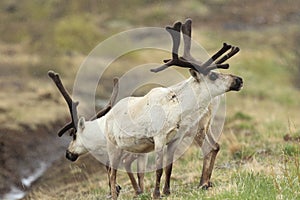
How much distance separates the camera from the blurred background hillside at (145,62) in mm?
12508

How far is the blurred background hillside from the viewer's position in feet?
41.0

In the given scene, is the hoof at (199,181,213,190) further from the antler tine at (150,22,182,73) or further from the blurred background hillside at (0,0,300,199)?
the antler tine at (150,22,182,73)

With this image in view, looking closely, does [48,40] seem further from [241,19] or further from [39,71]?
[241,19]

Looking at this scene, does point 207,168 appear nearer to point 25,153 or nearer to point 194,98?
point 194,98

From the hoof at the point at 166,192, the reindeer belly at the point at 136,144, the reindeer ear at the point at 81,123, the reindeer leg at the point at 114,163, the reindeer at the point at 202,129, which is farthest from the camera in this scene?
the reindeer ear at the point at 81,123

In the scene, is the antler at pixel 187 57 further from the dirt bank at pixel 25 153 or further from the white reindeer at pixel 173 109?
the dirt bank at pixel 25 153

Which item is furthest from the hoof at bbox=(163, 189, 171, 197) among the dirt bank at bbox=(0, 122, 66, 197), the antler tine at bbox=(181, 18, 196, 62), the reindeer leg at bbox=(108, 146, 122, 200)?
the dirt bank at bbox=(0, 122, 66, 197)

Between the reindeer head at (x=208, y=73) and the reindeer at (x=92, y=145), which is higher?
the reindeer head at (x=208, y=73)

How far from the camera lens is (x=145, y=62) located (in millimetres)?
33438

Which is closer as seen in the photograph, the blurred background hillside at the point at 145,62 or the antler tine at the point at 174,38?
the antler tine at the point at 174,38

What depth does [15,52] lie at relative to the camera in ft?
106

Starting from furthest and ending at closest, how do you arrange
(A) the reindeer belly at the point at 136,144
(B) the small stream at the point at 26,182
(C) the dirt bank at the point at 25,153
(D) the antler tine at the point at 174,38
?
1. (C) the dirt bank at the point at 25,153
2. (B) the small stream at the point at 26,182
3. (A) the reindeer belly at the point at 136,144
4. (D) the antler tine at the point at 174,38

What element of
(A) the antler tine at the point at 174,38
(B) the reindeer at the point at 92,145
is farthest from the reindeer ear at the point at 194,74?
(B) the reindeer at the point at 92,145

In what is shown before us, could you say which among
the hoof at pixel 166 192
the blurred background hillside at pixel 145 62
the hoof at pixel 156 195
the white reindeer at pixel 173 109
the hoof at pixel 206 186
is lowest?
the blurred background hillside at pixel 145 62
